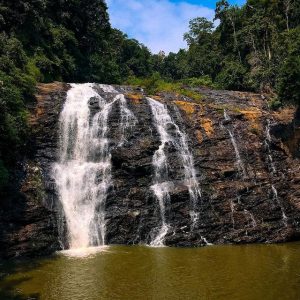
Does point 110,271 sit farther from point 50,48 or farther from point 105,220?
point 50,48

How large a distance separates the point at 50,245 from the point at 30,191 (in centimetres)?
284

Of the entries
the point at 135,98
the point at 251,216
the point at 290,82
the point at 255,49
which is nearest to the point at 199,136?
the point at 135,98

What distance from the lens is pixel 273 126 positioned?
2416 cm

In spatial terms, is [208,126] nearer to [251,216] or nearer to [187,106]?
[187,106]

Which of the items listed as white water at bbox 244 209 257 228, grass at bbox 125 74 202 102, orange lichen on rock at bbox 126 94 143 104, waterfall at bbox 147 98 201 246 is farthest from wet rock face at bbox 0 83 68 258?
grass at bbox 125 74 202 102

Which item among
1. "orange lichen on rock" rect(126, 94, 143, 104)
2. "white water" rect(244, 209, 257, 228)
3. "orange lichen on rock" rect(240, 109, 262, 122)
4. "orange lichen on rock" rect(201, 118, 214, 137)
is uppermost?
"orange lichen on rock" rect(126, 94, 143, 104)

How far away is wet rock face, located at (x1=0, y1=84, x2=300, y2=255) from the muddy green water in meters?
1.81

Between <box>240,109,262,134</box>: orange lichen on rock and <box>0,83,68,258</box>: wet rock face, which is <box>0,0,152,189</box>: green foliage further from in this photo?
<box>240,109,262,134</box>: orange lichen on rock

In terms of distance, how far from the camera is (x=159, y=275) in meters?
13.3

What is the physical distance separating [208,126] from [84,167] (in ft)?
25.3

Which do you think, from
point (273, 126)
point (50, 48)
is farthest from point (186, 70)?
point (273, 126)

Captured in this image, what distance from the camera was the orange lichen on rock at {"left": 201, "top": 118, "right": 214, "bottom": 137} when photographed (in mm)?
23112

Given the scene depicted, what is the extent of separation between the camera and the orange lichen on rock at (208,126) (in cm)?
2311

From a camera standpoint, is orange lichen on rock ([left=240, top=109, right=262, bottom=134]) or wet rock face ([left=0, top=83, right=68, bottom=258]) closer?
wet rock face ([left=0, top=83, right=68, bottom=258])
